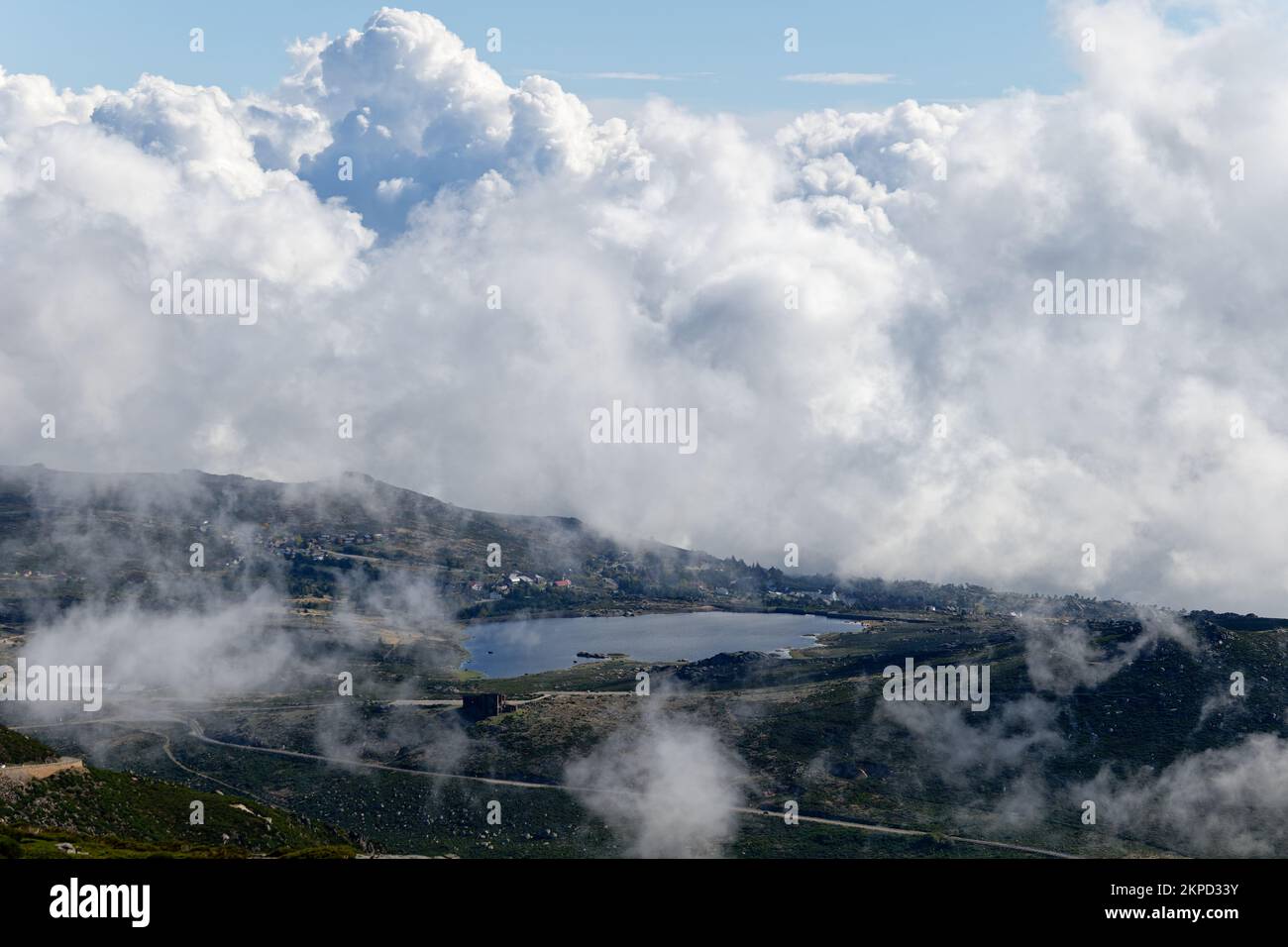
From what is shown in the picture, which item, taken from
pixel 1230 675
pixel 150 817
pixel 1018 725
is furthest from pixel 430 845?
pixel 1230 675

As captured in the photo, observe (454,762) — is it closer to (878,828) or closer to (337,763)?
(337,763)

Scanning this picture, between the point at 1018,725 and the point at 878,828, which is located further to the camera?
the point at 1018,725

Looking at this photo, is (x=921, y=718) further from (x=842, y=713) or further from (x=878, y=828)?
(x=878, y=828)
